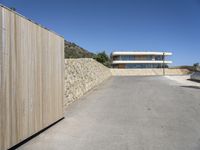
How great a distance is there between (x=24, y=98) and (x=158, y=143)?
3261 millimetres

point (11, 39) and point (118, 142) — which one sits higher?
point (11, 39)

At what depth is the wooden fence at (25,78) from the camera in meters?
5.00

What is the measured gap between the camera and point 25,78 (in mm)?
5844

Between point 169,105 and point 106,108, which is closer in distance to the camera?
point 106,108

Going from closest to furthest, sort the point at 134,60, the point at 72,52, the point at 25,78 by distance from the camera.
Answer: the point at 25,78 → the point at 72,52 → the point at 134,60

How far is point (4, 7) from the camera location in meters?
4.91

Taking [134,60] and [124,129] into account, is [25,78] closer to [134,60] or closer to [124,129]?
[124,129]

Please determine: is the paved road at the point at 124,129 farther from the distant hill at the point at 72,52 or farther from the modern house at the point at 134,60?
the modern house at the point at 134,60

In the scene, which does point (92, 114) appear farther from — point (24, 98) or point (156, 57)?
point (156, 57)

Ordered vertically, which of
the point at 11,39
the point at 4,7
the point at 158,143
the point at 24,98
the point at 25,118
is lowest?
the point at 158,143

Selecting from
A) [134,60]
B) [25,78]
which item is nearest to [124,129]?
[25,78]

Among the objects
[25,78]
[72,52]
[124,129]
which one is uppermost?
[72,52]

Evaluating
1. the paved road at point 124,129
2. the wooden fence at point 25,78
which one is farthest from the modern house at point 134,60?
the wooden fence at point 25,78

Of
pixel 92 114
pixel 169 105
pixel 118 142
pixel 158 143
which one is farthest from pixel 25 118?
pixel 169 105
